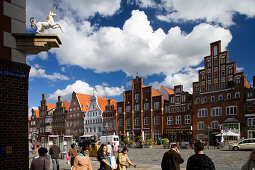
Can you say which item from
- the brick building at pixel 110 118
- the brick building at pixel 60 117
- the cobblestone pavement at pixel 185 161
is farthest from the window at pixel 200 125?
the brick building at pixel 60 117

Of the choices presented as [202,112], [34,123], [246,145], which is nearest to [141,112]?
[202,112]

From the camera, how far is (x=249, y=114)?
39.3 m

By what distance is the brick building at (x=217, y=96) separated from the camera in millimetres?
41062

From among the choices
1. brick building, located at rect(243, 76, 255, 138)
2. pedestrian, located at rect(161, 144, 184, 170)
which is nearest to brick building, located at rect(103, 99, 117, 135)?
brick building, located at rect(243, 76, 255, 138)

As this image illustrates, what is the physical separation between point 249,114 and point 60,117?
2096 inches

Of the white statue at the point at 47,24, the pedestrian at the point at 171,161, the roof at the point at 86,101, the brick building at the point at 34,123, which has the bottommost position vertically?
the brick building at the point at 34,123

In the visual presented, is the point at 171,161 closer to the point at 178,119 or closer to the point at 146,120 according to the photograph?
the point at 178,119

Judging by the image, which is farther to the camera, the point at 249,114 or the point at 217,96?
the point at 217,96

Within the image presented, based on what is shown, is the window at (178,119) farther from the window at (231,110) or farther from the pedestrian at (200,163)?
the pedestrian at (200,163)

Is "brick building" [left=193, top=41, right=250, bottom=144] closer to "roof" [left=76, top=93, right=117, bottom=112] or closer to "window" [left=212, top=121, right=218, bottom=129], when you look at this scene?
"window" [left=212, top=121, right=218, bottom=129]

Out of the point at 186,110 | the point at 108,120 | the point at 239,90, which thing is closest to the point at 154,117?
the point at 186,110

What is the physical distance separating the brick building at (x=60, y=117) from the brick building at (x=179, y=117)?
35086mm

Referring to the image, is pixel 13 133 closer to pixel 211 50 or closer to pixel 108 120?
pixel 211 50

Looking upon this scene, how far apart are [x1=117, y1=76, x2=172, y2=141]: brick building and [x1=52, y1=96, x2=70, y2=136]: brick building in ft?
73.8
